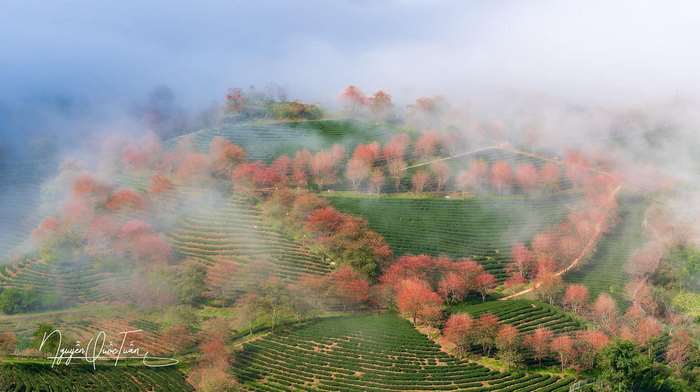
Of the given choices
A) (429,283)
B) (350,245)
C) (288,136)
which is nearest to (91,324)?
(350,245)

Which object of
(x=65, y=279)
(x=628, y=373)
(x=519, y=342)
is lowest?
(x=65, y=279)

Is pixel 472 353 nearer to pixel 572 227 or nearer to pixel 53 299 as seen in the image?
pixel 572 227

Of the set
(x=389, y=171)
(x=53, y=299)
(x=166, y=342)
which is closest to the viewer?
(x=166, y=342)

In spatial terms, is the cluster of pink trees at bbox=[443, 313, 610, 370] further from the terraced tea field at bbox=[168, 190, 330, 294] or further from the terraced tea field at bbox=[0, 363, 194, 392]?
the terraced tea field at bbox=[0, 363, 194, 392]

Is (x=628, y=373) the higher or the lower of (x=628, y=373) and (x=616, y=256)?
the lower

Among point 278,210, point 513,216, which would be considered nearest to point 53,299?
point 278,210

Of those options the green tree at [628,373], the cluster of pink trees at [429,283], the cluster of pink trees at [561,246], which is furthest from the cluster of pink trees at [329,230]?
the green tree at [628,373]

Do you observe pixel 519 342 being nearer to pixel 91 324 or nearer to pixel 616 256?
pixel 616 256
